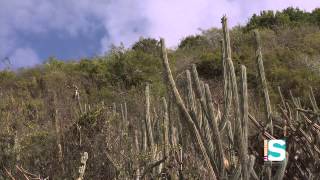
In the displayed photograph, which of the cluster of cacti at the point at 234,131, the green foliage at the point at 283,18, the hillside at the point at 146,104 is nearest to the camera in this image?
the cluster of cacti at the point at 234,131

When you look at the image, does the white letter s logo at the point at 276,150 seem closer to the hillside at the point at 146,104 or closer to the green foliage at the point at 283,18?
the hillside at the point at 146,104

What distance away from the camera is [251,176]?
14.5ft

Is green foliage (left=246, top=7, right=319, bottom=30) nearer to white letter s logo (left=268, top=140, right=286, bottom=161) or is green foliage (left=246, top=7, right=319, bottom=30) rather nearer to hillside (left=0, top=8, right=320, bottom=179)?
hillside (left=0, top=8, right=320, bottom=179)

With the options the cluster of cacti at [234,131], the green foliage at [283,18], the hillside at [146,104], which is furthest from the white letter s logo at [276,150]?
the green foliage at [283,18]

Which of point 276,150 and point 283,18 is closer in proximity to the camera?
point 276,150

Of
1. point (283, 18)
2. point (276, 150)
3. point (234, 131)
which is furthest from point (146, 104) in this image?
point (283, 18)

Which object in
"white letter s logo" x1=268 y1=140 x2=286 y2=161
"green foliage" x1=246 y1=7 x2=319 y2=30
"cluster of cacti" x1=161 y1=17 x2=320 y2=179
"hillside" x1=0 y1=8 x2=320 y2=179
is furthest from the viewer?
"green foliage" x1=246 y1=7 x2=319 y2=30

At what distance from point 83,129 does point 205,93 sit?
15.3ft

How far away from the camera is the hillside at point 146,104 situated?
5.07 metres

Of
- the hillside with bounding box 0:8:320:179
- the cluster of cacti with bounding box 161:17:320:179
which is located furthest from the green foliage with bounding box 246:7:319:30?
the cluster of cacti with bounding box 161:17:320:179

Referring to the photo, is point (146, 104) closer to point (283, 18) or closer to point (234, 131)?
point (234, 131)

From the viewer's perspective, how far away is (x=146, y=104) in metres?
6.58

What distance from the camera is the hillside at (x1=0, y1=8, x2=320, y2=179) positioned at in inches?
200

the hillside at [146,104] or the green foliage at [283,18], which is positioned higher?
the green foliage at [283,18]
